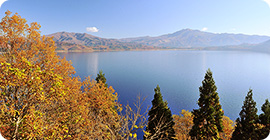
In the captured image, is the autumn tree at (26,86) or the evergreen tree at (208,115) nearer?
the autumn tree at (26,86)

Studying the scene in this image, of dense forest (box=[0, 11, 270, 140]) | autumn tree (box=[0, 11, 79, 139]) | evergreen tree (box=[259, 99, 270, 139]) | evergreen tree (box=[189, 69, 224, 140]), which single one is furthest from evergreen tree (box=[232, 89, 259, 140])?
autumn tree (box=[0, 11, 79, 139])

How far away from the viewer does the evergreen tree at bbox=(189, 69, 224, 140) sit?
702 inches

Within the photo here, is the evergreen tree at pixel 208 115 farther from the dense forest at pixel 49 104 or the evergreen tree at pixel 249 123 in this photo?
the evergreen tree at pixel 249 123

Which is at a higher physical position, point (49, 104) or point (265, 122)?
point (49, 104)

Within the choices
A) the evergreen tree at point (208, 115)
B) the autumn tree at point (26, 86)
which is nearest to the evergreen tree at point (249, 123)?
the evergreen tree at point (208, 115)

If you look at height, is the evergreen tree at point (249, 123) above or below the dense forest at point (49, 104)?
below

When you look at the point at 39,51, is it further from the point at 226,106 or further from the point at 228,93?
the point at 228,93

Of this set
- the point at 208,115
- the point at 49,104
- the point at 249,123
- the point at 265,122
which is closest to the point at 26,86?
the point at 49,104

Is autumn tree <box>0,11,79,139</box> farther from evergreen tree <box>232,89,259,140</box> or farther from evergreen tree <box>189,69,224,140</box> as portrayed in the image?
evergreen tree <box>232,89,259,140</box>

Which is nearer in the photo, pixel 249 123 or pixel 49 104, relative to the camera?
pixel 49 104

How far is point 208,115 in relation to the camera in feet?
59.5

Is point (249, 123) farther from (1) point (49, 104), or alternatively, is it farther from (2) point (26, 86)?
(2) point (26, 86)

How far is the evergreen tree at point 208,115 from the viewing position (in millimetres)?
17828

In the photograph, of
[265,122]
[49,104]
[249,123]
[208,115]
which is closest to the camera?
[49,104]
